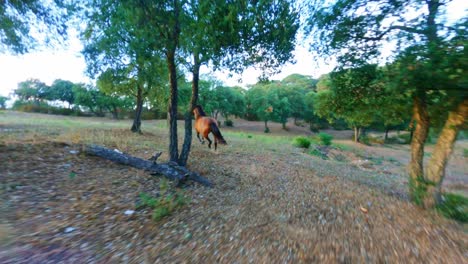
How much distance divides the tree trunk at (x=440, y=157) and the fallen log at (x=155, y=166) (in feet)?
18.4

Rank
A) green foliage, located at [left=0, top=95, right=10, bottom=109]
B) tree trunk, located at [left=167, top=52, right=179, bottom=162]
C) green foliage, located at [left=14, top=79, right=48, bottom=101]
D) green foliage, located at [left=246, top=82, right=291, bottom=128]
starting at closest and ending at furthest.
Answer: tree trunk, located at [left=167, top=52, right=179, bottom=162], green foliage, located at [left=246, top=82, right=291, bottom=128], green foliage, located at [left=14, top=79, right=48, bottom=101], green foliage, located at [left=0, top=95, right=10, bottom=109]

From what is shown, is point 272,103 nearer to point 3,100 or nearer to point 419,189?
point 419,189

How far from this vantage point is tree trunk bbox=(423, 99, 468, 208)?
16.9ft

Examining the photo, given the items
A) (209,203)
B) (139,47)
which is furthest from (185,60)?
(209,203)


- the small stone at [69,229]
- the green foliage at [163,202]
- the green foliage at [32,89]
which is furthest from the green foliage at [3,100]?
the small stone at [69,229]

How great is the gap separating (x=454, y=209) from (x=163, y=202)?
666 cm

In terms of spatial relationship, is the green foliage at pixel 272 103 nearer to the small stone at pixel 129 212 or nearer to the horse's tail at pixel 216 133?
the horse's tail at pixel 216 133

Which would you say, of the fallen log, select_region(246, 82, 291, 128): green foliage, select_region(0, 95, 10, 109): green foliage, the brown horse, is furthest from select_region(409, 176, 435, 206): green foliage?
select_region(0, 95, 10, 109): green foliage

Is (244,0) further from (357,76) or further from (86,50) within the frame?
(86,50)

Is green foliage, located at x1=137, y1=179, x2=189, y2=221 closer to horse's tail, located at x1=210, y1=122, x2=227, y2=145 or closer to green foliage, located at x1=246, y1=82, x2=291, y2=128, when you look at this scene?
horse's tail, located at x1=210, y1=122, x2=227, y2=145

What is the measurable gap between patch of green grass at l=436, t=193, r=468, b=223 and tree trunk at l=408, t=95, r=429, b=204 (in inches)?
19.2

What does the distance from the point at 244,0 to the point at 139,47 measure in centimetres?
316

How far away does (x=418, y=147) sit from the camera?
6.49 meters

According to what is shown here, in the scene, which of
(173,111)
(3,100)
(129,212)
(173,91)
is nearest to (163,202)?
(129,212)
